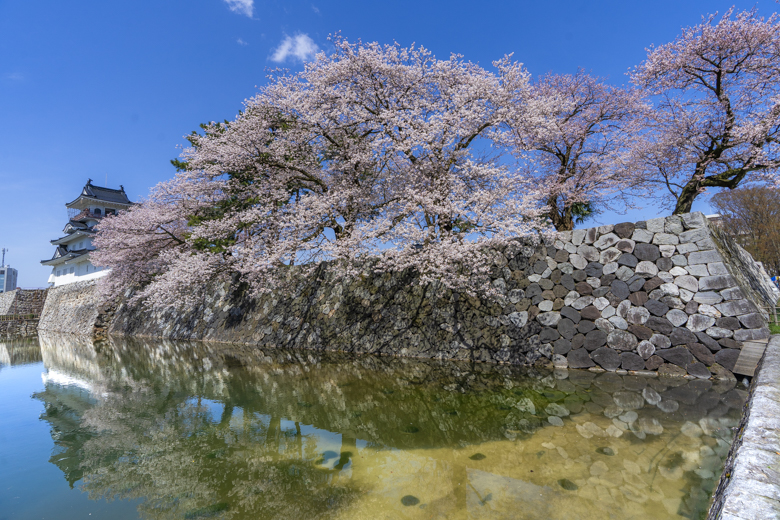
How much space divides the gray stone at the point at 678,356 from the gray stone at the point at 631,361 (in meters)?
0.38

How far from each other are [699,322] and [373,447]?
6.42 m

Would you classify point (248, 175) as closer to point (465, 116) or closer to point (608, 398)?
point (465, 116)

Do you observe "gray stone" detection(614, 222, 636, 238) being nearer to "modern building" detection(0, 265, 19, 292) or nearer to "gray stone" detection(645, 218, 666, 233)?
"gray stone" detection(645, 218, 666, 233)

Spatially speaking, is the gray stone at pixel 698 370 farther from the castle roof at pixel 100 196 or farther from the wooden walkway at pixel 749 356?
the castle roof at pixel 100 196

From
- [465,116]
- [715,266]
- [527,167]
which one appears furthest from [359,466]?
[527,167]

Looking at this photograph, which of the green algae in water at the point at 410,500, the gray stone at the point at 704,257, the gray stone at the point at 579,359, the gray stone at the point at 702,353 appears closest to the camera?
the green algae in water at the point at 410,500

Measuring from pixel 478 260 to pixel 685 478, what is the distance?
6.10 meters

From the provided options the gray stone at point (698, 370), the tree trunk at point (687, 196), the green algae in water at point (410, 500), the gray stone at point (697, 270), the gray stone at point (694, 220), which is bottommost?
the gray stone at point (698, 370)

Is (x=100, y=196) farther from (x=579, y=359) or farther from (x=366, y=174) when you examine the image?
(x=579, y=359)

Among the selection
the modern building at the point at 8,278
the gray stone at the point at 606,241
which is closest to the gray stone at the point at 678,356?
the gray stone at the point at 606,241

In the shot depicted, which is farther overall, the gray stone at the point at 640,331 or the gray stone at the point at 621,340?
the gray stone at the point at 621,340

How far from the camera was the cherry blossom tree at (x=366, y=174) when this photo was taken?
9367mm

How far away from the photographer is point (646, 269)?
756 cm

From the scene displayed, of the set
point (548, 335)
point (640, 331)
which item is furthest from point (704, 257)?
point (548, 335)
